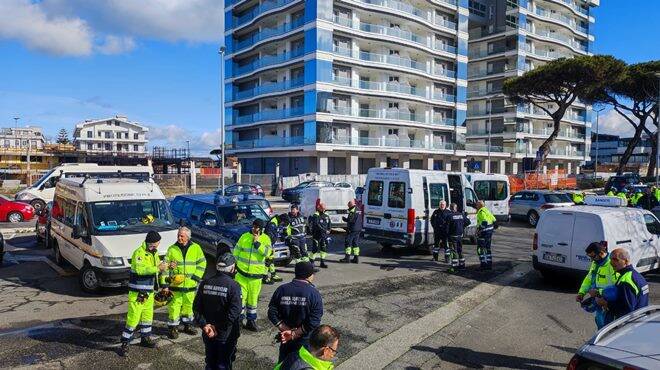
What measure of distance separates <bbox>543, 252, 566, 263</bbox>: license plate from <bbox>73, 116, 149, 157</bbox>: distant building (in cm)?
8941

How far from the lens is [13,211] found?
19.7 m

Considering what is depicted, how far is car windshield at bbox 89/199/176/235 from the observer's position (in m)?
8.89

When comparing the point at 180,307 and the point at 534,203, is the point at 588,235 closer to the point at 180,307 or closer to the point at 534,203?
the point at 180,307

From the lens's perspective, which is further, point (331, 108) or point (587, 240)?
point (331, 108)

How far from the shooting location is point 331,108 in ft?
153

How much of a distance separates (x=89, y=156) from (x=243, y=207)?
5672cm

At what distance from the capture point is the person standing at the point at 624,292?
5.26m

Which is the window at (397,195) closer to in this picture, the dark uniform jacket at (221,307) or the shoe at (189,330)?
the shoe at (189,330)

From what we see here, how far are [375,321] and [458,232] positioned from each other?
4.73 meters

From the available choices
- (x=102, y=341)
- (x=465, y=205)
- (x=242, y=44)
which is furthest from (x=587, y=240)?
(x=242, y=44)

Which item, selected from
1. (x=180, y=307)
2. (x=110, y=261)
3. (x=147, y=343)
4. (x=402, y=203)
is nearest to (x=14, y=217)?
(x=110, y=261)

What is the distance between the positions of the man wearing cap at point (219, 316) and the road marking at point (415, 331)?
5.57 ft

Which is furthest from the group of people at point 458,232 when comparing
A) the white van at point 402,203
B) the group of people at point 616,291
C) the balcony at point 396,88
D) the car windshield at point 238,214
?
Result: the balcony at point 396,88

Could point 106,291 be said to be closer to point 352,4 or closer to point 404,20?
point 352,4
